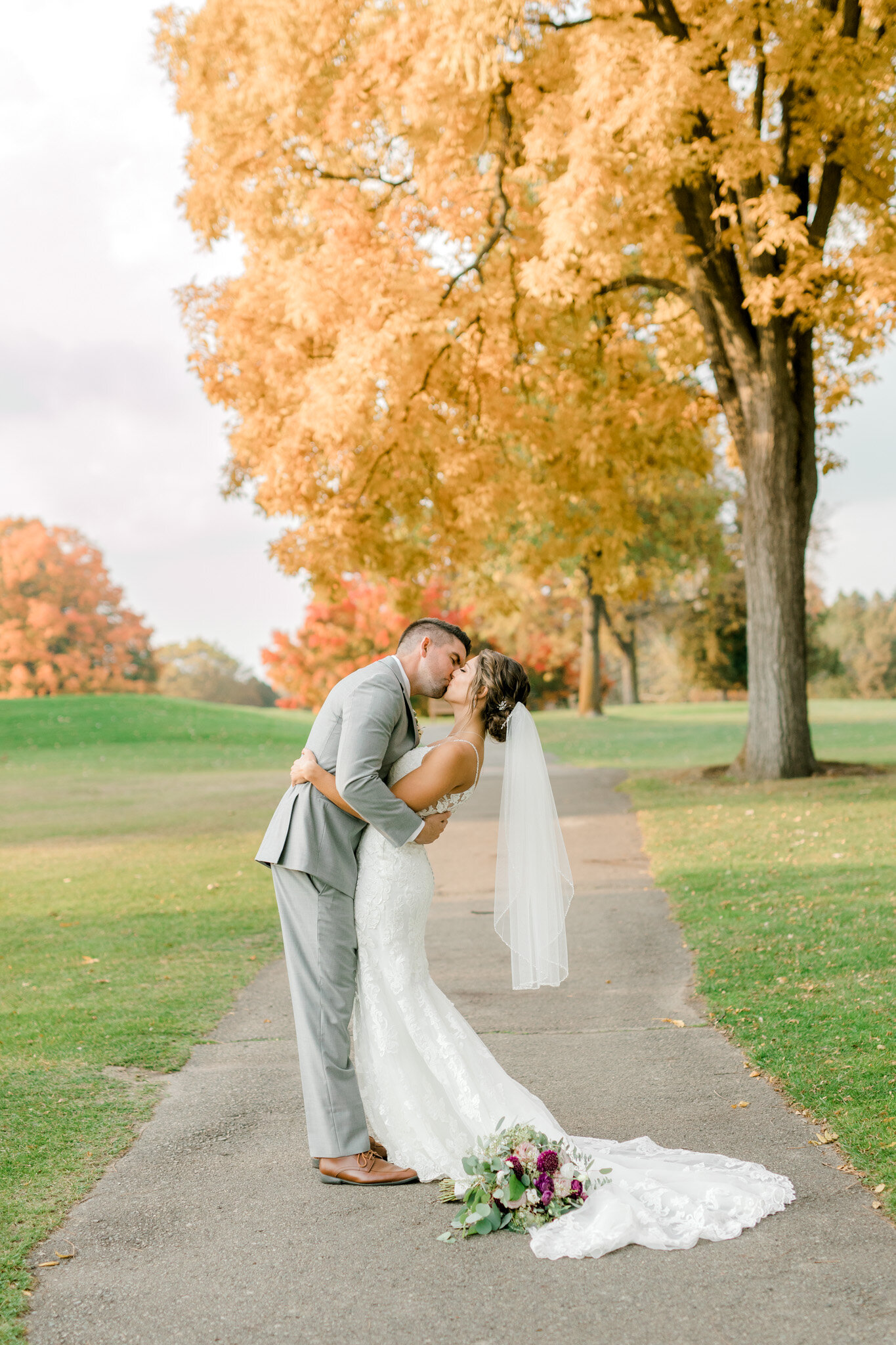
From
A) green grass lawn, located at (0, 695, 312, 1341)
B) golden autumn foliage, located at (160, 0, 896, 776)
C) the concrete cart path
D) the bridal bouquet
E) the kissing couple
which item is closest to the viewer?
the concrete cart path

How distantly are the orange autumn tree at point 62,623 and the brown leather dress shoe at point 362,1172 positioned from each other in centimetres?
4642

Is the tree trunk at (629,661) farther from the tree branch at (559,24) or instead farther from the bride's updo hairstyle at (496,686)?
the bride's updo hairstyle at (496,686)

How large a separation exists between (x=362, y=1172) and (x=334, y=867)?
3.59 ft

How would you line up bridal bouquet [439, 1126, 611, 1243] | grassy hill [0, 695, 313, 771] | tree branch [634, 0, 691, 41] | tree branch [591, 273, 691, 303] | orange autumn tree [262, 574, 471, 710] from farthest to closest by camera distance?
orange autumn tree [262, 574, 471, 710], grassy hill [0, 695, 313, 771], tree branch [591, 273, 691, 303], tree branch [634, 0, 691, 41], bridal bouquet [439, 1126, 611, 1243]

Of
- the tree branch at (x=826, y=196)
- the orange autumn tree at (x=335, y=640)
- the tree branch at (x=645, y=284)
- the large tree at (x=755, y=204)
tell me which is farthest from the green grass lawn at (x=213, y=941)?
the orange autumn tree at (x=335, y=640)

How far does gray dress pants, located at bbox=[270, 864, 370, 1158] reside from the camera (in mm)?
4160

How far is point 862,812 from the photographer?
1233 centimetres

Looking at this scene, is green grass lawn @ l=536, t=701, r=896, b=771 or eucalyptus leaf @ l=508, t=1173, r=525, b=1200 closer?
eucalyptus leaf @ l=508, t=1173, r=525, b=1200

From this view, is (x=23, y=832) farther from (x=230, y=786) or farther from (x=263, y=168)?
(x=263, y=168)

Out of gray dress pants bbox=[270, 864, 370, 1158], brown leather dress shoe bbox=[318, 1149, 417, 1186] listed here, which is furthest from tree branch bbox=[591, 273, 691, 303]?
brown leather dress shoe bbox=[318, 1149, 417, 1186]

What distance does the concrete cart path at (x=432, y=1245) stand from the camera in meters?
3.09

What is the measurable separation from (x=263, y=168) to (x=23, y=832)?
30.7ft

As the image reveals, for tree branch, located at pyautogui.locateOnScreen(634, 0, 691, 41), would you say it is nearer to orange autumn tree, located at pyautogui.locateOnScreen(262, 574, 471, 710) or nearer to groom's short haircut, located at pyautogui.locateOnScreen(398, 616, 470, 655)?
groom's short haircut, located at pyautogui.locateOnScreen(398, 616, 470, 655)

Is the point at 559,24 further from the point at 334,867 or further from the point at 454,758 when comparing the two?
the point at 334,867
